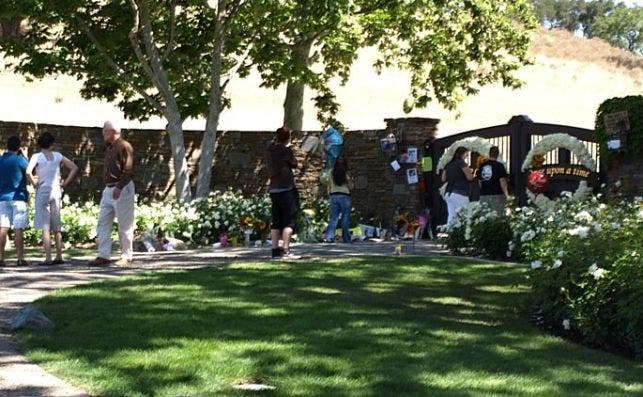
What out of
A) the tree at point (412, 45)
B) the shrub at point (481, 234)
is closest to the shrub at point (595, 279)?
the shrub at point (481, 234)

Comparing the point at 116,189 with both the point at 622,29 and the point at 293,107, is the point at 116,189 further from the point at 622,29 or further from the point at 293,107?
the point at 622,29

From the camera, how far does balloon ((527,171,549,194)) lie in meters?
17.8

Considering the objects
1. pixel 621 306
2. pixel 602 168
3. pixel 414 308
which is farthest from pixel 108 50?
pixel 621 306

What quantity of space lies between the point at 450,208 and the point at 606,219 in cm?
826

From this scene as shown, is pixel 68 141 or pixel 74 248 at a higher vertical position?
pixel 68 141

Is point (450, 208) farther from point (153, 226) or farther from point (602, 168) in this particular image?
point (153, 226)

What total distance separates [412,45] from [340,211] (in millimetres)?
7772

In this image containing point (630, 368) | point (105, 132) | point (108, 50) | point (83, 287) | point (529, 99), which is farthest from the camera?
point (529, 99)

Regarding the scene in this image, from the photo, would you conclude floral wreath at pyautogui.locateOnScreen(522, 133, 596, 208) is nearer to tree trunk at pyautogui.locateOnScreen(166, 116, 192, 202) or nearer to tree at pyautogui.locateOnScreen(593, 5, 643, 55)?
tree trunk at pyautogui.locateOnScreen(166, 116, 192, 202)

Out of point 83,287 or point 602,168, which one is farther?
point 602,168

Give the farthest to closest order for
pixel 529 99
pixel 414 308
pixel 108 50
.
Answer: pixel 529 99 → pixel 108 50 → pixel 414 308

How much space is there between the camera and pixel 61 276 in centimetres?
1184

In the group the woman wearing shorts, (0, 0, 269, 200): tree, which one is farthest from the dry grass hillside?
the woman wearing shorts

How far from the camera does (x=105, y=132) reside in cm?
1274
